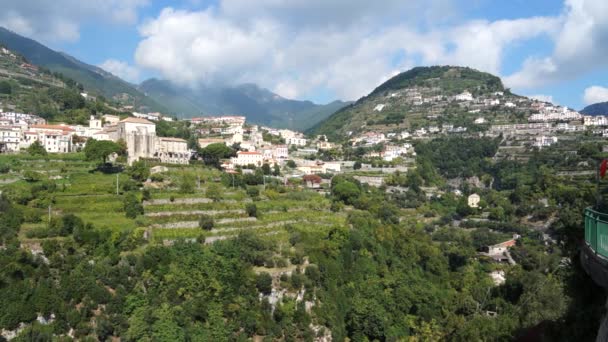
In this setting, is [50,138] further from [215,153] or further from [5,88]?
[5,88]

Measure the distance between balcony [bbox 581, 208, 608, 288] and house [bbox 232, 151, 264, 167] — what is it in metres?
48.2

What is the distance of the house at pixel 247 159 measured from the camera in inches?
2105

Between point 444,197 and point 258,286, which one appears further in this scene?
point 444,197

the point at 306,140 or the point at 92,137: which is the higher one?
the point at 306,140

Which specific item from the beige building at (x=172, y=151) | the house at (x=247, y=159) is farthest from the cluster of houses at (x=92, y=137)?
the house at (x=247, y=159)

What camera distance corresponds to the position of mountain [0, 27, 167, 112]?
452 feet

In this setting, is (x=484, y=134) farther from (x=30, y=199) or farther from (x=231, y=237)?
(x=30, y=199)

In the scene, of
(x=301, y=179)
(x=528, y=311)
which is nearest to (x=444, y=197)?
(x=301, y=179)

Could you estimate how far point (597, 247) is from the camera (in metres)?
5.00

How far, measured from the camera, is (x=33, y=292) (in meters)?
18.5

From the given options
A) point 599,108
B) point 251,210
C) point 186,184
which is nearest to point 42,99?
point 186,184

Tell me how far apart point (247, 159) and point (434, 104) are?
58347mm

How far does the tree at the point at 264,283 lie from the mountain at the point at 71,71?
117 meters

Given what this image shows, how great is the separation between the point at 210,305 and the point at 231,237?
215 inches
